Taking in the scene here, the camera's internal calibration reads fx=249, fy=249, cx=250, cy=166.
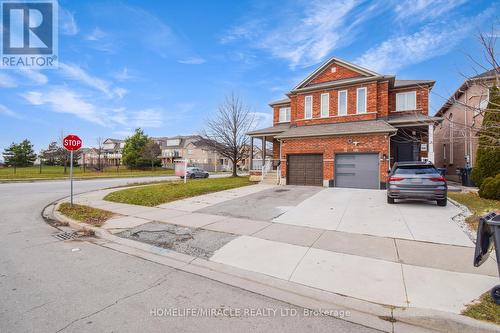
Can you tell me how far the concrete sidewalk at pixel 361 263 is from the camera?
339 cm

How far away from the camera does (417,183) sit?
9031 mm

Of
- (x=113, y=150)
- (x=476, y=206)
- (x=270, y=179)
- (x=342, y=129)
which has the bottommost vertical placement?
(x=476, y=206)

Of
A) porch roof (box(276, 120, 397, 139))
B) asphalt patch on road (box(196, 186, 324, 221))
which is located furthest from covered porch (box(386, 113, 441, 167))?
asphalt patch on road (box(196, 186, 324, 221))

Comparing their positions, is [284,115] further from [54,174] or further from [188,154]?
[188,154]

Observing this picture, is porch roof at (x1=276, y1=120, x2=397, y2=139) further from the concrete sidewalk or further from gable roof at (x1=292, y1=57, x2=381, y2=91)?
the concrete sidewalk

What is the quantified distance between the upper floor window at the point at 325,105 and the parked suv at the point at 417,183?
30.6 feet

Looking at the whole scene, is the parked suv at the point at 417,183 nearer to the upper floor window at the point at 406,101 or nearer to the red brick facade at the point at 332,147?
the red brick facade at the point at 332,147

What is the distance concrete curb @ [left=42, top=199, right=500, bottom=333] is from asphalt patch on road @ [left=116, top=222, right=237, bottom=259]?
0.29 m

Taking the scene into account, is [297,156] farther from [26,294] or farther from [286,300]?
[26,294]

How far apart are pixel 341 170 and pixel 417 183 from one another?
22.0 ft

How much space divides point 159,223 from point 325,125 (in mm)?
13953

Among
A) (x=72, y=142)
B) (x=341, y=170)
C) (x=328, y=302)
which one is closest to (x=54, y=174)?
(x=72, y=142)

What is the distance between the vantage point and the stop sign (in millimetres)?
9361

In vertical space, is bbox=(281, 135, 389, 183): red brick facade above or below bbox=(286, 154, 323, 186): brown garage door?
above
